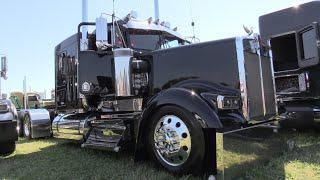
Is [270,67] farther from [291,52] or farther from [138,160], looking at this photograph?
[291,52]

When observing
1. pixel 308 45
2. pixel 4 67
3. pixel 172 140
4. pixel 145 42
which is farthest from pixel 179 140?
pixel 4 67

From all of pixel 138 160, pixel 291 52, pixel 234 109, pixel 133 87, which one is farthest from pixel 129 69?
pixel 291 52

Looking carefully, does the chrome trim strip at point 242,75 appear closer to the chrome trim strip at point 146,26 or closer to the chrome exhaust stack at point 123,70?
the chrome exhaust stack at point 123,70

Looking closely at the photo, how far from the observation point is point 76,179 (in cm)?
553

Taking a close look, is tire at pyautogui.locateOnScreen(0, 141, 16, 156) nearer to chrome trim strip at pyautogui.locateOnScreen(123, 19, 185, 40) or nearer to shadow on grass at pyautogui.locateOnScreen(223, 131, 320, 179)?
chrome trim strip at pyautogui.locateOnScreen(123, 19, 185, 40)

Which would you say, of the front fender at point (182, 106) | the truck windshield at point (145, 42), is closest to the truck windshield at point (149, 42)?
the truck windshield at point (145, 42)

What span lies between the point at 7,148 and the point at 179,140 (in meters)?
3.74

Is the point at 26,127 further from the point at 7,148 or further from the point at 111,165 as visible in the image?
the point at 111,165

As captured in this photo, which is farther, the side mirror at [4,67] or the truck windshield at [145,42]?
the side mirror at [4,67]

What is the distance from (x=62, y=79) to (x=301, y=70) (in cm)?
474

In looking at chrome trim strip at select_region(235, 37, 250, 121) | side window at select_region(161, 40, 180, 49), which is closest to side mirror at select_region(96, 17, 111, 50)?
side window at select_region(161, 40, 180, 49)

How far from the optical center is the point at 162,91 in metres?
5.71

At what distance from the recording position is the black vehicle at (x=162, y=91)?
5195 mm

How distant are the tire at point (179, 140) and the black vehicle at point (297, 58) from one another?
2.67 metres
